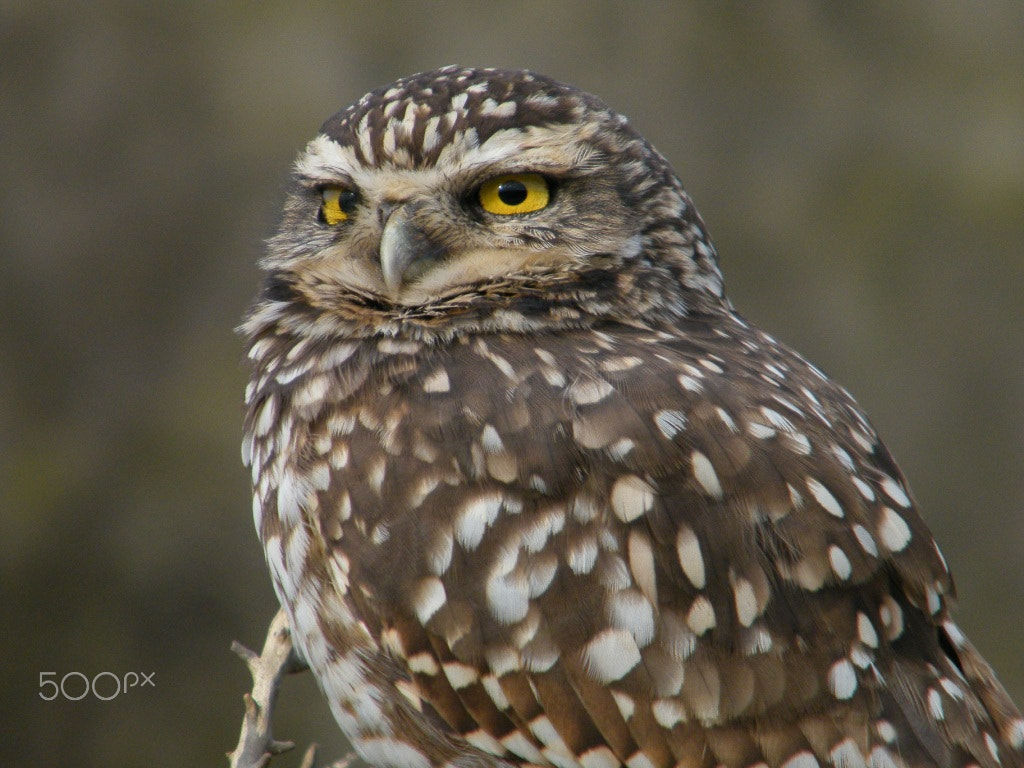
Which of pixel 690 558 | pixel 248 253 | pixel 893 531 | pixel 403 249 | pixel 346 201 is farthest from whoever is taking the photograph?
pixel 248 253

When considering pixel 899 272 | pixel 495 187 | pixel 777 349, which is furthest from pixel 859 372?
pixel 495 187

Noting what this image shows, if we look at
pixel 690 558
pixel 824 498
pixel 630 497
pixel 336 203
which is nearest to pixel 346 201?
pixel 336 203

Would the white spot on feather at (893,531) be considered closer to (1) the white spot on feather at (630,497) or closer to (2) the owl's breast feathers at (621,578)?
(2) the owl's breast feathers at (621,578)

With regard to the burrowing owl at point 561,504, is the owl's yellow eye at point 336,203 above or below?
above

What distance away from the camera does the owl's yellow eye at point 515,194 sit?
2125 millimetres

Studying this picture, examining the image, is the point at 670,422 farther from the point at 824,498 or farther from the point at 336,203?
the point at 336,203

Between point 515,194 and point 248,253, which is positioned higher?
point 515,194

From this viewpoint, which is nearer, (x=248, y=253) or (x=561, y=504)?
(x=561, y=504)

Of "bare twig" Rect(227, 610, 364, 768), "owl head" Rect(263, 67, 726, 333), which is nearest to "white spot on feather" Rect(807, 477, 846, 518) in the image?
"owl head" Rect(263, 67, 726, 333)

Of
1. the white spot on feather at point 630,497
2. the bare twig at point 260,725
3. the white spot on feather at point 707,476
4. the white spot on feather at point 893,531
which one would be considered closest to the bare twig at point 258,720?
the bare twig at point 260,725

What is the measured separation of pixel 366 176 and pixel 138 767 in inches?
162

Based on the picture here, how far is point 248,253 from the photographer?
4691 mm

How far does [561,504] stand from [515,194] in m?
0.66

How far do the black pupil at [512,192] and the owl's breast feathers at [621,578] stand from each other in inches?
13.0
